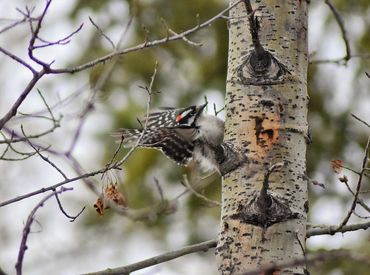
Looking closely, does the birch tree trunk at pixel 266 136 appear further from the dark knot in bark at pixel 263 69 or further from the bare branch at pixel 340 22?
the bare branch at pixel 340 22

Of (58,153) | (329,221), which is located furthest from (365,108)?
(58,153)

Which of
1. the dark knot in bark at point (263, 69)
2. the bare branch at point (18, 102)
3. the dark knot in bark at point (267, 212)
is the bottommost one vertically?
the dark knot in bark at point (267, 212)

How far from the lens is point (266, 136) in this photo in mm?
3305

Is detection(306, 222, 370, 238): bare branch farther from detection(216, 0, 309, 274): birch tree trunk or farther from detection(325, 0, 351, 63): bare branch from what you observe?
detection(325, 0, 351, 63): bare branch

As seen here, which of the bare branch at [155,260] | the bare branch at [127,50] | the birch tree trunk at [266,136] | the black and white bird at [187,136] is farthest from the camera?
the black and white bird at [187,136]

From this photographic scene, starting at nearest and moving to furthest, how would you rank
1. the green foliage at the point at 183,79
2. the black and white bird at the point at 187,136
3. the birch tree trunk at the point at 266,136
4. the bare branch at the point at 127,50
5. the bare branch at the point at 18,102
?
the bare branch at the point at 18,102 → the bare branch at the point at 127,50 → the birch tree trunk at the point at 266,136 → the black and white bird at the point at 187,136 → the green foliage at the point at 183,79

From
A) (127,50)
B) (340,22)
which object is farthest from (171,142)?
(127,50)

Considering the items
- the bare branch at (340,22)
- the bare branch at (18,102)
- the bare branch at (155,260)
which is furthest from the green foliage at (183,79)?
the bare branch at (18,102)

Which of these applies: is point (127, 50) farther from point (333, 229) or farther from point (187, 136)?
point (187, 136)

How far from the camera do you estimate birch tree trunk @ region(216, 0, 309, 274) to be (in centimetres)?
312

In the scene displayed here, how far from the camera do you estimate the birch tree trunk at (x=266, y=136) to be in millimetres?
3119

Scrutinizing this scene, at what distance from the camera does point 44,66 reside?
2.70 meters

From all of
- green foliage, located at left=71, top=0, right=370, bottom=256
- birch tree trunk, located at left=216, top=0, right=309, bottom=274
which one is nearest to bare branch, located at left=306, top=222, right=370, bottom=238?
birch tree trunk, located at left=216, top=0, right=309, bottom=274

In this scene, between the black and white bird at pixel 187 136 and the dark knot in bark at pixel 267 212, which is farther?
the black and white bird at pixel 187 136
